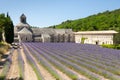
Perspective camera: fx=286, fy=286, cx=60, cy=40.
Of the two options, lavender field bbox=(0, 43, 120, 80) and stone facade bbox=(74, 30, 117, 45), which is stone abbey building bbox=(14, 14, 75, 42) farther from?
A: lavender field bbox=(0, 43, 120, 80)

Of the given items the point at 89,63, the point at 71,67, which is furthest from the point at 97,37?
the point at 71,67

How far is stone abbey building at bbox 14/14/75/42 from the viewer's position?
109 m

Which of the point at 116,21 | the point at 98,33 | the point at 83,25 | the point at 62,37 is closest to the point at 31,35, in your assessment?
the point at 62,37

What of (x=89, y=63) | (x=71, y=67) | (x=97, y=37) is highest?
(x=71, y=67)

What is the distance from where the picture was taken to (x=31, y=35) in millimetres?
110562

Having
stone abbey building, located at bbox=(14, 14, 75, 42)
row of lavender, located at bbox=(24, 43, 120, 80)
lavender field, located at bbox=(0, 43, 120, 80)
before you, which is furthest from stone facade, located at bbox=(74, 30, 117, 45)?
lavender field, located at bbox=(0, 43, 120, 80)

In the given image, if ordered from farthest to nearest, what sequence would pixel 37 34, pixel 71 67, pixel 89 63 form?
1. pixel 37 34
2. pixel 89 63
3. pixel 71 67

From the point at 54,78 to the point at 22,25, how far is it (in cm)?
9963

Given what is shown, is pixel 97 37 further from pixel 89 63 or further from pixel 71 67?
pixel 71 67

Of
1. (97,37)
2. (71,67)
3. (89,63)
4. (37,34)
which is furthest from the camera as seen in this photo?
(37,34)

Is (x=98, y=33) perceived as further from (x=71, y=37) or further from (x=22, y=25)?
(x=22, y=25)

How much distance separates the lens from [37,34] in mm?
115875

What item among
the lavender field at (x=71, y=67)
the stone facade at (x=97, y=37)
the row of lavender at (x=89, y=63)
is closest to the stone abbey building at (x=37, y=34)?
the stone facade at (x=97, y=37)

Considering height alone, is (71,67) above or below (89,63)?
above
